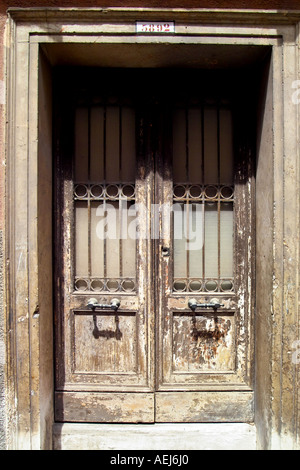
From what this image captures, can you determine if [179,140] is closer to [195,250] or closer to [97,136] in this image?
[97,136]

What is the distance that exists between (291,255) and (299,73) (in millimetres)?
1373

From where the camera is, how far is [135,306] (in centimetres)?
285

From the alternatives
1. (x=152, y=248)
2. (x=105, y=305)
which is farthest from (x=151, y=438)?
(x=152, y=248)

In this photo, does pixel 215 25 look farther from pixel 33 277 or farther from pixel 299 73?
pixel 33 277

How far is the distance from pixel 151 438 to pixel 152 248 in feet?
5.30

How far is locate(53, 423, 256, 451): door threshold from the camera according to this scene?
2.77 metres

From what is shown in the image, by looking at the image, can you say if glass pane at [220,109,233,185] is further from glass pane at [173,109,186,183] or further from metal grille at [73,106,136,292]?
metal grille at [73,106,136,292]

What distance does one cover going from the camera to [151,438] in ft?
9.11

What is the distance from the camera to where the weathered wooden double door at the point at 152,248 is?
9.33 feet

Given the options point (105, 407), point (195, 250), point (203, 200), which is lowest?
point (105, 407)

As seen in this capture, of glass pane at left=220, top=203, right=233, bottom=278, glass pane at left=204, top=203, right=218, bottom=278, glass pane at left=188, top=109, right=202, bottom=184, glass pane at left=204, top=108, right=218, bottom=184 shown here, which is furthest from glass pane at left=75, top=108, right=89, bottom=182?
glass pane at left=220, top=203, right=233, bottom=278

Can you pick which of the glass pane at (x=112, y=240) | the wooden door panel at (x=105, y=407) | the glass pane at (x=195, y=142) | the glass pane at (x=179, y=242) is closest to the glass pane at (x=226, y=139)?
the glass pane at (x=195, y=142)

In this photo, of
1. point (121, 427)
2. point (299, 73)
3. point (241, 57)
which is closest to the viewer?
point (299, 73)

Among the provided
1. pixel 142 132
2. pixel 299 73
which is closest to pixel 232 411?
pixel 142 132
